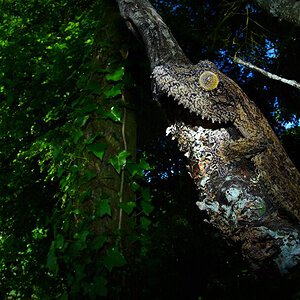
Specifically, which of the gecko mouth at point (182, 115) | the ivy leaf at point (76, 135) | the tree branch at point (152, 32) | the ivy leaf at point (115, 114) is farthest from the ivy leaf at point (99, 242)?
the tree branch at point (152, 32)

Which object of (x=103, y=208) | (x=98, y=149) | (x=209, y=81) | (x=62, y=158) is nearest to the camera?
(x=209, y=81)

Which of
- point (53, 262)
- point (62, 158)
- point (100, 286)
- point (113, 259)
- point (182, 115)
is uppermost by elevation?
point (62, 158)

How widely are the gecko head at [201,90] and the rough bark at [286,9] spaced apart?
2.91 feet

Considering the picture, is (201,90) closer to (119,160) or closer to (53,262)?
(119,160)

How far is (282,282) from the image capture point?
109 cm

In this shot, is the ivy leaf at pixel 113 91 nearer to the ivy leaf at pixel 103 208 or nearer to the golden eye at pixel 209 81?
the ivy leaf at pixel 103 208

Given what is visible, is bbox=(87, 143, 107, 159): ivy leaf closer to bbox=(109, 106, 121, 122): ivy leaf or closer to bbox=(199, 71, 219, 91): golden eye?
bbox=(109, 106, 121, 122): ivy leaf

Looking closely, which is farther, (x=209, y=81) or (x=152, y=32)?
(x=152, y=32)

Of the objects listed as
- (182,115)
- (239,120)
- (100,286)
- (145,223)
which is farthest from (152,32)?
(100,286)

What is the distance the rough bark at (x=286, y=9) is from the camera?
2.03 metres

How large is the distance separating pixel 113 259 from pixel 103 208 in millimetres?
290

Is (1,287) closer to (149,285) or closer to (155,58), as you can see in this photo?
(149,285)

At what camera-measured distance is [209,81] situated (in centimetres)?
139

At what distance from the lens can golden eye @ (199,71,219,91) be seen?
138 centimetres
